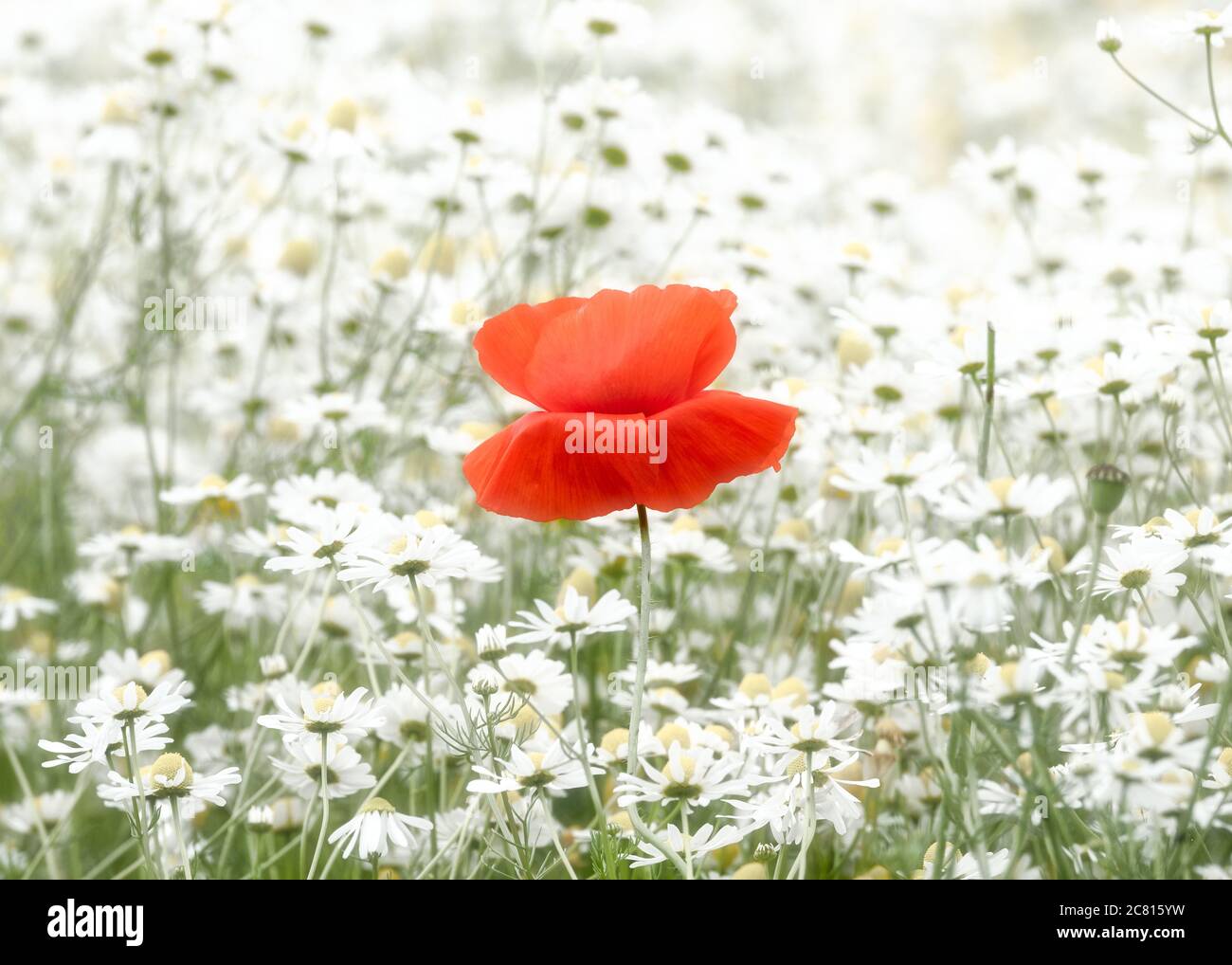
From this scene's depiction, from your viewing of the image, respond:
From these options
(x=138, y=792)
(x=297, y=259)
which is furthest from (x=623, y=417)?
(x=297, y=259)

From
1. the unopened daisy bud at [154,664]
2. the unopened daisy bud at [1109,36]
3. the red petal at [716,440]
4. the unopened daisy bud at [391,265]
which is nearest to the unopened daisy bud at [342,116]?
the unopened daisy bud at [391,265]

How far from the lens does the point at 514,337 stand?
57cm

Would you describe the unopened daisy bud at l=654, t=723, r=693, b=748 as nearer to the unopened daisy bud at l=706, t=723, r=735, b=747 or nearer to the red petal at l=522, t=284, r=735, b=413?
the unopened daisy bud at l=706, t=723, r=735, b=747

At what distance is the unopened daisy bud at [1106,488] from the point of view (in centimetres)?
58

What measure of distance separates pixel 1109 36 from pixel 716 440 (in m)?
0.47

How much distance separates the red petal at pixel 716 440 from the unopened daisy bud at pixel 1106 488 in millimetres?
134

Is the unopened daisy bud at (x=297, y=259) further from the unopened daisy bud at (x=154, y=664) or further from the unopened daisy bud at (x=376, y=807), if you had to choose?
the unopened daisy bud at (x=376, y=807)

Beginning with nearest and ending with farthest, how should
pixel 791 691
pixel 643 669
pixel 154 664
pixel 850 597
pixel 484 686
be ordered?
pixel 643 669, pixel 484 686, pixel 791 691, pixel 154 664, pixel 850 597

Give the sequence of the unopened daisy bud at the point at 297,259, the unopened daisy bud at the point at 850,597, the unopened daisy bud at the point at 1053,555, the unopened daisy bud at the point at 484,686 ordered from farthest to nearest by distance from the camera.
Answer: the unopened daisy bud at the point at 297,259
the unopened daisy bud at the point at 850,597
the unopened daisy bud at the point at 1053,555
the unopened daisy bud at the point at 484,686

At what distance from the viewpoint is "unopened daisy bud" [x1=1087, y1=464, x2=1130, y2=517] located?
579 mm

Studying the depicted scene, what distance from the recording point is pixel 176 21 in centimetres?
Result: 122

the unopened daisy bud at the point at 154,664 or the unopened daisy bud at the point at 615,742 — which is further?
the unopened daisy bud at the point at 154,664

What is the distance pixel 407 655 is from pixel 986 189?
0.81m

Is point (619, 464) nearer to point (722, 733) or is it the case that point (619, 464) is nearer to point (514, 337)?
point (514, 337)
